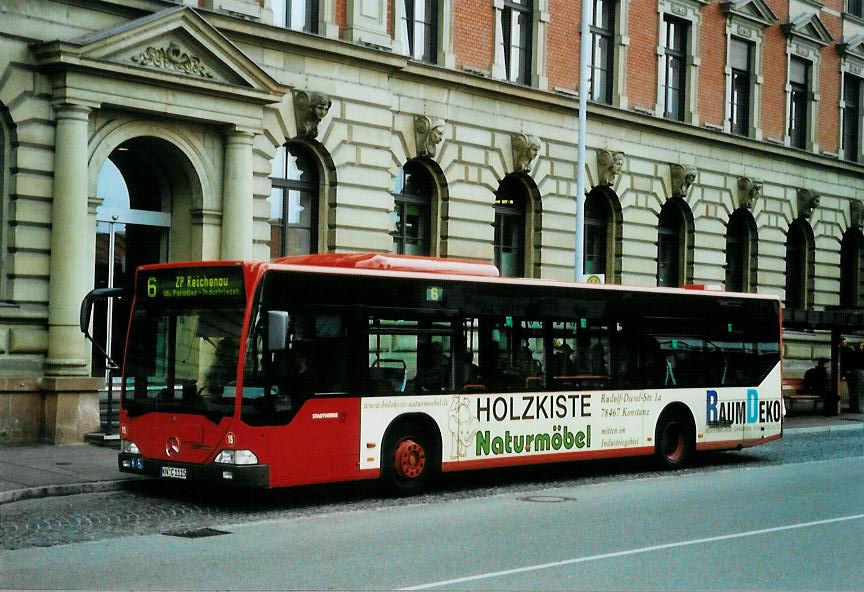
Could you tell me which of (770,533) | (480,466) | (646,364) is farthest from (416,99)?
(770,533)

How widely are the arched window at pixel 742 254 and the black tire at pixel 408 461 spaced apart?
72.8ft

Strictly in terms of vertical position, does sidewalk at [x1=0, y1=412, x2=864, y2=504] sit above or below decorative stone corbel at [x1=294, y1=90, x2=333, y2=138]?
below

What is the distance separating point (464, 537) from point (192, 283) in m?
4.60

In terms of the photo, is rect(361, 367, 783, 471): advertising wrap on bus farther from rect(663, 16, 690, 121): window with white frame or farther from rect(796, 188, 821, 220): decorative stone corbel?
rect(796, 188, 821, 220): decorative stone corbel

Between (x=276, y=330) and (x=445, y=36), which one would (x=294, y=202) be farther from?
(x=276, y=330)

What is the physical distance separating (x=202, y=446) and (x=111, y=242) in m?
8.47

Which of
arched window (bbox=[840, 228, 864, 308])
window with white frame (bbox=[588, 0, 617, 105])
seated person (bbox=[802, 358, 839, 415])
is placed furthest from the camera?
arched window (bbox=[840, 228, 864, 308])

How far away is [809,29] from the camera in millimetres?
38281

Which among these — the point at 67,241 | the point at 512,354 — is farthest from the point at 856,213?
the point at 67,241

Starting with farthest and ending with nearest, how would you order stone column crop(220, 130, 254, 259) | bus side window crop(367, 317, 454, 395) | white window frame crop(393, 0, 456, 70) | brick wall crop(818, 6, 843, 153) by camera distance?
brick wall crop(818, 6, 843, 153)
white window frame crop(393, 0, 456, 70)
stone column crop(220, 130, 254, 259)
bus side window crop(367, 317, 454, 395)

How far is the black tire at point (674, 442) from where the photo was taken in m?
19.4

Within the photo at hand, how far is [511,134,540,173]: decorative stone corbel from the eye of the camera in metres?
28.1

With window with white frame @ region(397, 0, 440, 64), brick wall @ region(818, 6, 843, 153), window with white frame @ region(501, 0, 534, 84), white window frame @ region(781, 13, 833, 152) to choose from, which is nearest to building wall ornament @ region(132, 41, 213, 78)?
window with white frame @ region(397, 0, 440, 64)

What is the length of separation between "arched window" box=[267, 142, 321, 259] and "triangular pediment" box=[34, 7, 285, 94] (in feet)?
6.19
